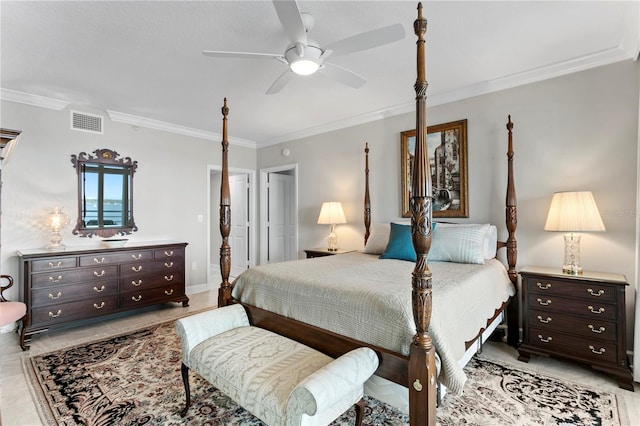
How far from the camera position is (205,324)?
199 centimetres

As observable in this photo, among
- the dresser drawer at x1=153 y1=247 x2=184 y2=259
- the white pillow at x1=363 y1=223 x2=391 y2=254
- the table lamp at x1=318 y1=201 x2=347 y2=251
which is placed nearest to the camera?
the white pillow at x1=363 y1=223 x2=391 y2=254

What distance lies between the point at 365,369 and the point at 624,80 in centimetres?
316

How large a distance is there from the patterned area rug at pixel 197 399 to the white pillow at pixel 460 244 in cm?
88

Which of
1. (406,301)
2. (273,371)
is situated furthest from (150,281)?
(406,301)

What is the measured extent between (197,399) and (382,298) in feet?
4.84

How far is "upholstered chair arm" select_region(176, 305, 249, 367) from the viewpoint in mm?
1887

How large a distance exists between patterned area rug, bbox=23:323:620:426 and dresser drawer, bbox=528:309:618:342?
0.40 meters

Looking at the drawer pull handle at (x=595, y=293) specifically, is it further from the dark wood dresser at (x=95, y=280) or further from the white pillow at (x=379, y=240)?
the dark wood dresser at (x=95, y=280)

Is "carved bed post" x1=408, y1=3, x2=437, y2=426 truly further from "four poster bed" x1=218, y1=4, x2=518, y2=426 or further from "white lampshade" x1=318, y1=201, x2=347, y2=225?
"white lampshade" x1=318, y1=201, x2=347, y2=225

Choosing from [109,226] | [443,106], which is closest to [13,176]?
[109,226]

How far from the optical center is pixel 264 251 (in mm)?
5730

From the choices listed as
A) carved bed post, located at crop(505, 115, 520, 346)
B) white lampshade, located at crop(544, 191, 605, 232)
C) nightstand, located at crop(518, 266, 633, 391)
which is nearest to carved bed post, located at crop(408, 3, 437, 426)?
nightstand, located at crop(518, 266, 633, 391)

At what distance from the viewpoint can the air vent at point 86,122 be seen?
3.75 meters

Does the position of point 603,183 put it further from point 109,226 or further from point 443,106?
point 109,226
